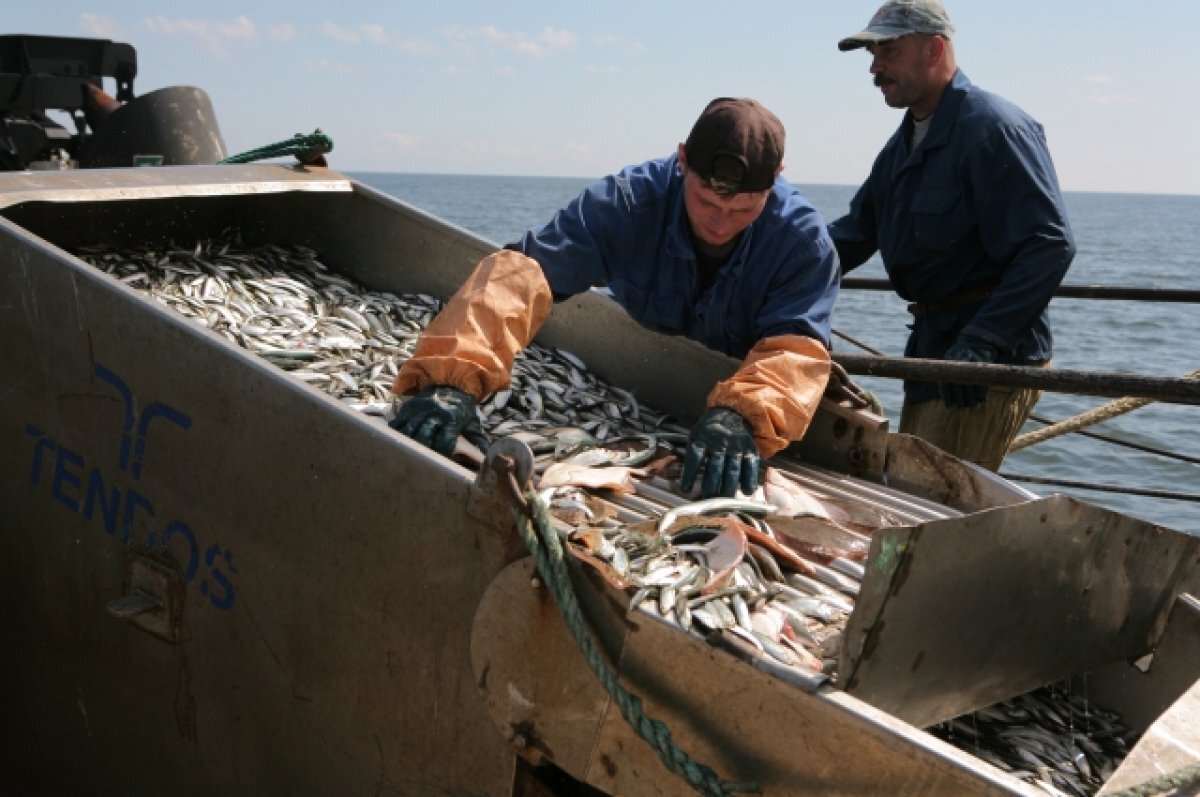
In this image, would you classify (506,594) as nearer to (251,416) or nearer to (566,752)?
(566,752)

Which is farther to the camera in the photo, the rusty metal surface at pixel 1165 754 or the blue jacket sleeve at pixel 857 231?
the blue jacket sleeve at pixel 857 231

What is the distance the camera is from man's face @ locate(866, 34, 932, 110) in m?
5.53

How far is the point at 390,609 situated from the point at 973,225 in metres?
3.46

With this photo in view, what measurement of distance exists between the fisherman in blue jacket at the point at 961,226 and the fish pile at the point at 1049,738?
6.65ft

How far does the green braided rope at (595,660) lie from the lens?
106 inches

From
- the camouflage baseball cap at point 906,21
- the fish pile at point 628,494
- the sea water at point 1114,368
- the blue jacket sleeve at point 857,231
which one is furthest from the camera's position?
the sea water at point 1114,368

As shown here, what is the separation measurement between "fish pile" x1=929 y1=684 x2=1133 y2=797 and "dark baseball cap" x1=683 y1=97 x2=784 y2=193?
6.07ft

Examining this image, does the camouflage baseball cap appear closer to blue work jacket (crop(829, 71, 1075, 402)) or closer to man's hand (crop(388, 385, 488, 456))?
blue work jacket (crop(829, 71, 1075, 402))

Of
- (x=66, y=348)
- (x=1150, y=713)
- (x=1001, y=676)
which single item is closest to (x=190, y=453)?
(x=66, y=348)

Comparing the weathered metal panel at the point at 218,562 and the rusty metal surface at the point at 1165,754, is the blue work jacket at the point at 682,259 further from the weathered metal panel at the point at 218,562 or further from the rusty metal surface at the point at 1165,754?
the rusty metal surface at the point at 1165,754

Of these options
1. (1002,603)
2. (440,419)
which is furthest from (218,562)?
(1002,603)

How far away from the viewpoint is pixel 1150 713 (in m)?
3.45

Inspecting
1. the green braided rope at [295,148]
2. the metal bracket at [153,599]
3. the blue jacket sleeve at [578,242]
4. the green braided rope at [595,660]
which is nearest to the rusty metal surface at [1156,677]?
the green braided rope at [595,660]

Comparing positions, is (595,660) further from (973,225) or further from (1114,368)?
(1114,368)
